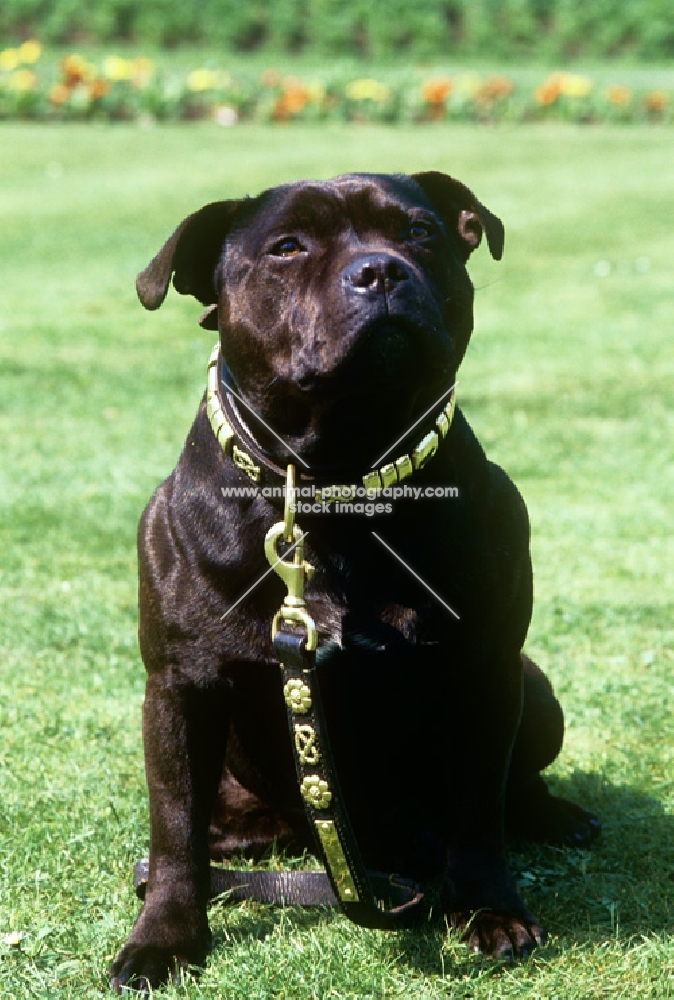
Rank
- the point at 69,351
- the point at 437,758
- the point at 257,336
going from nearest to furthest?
1. the point at 257,336
2. the point at 437,758
3. the point at 69,351

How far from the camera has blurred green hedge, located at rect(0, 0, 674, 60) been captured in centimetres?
2847

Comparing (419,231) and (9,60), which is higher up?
(419,231)

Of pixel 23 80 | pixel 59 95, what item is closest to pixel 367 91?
pixel 59 95

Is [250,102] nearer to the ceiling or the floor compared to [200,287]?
nearer to the floor

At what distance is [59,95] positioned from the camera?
19922 millimetres

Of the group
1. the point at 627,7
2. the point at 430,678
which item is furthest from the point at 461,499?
the point at 627,7

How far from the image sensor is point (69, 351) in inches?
387

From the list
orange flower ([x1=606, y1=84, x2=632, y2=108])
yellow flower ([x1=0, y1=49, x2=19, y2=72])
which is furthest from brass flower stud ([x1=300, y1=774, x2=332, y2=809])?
yellow flower ([x1=0, y1=49, x2=19, y2=72])

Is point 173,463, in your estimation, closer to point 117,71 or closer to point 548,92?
point 117,71

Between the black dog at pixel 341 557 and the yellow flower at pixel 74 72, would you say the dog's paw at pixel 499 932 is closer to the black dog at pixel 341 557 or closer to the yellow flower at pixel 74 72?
the black dog at pixel 341 557

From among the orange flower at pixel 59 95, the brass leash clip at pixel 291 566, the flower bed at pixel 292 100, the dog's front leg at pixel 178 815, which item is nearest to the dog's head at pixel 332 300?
the brass leash clip at pixel 291 566

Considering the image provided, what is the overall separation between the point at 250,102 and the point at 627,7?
11663mm

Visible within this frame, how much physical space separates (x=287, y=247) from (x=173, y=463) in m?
4.37

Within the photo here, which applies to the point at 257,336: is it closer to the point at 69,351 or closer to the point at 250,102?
the point at 69,351
